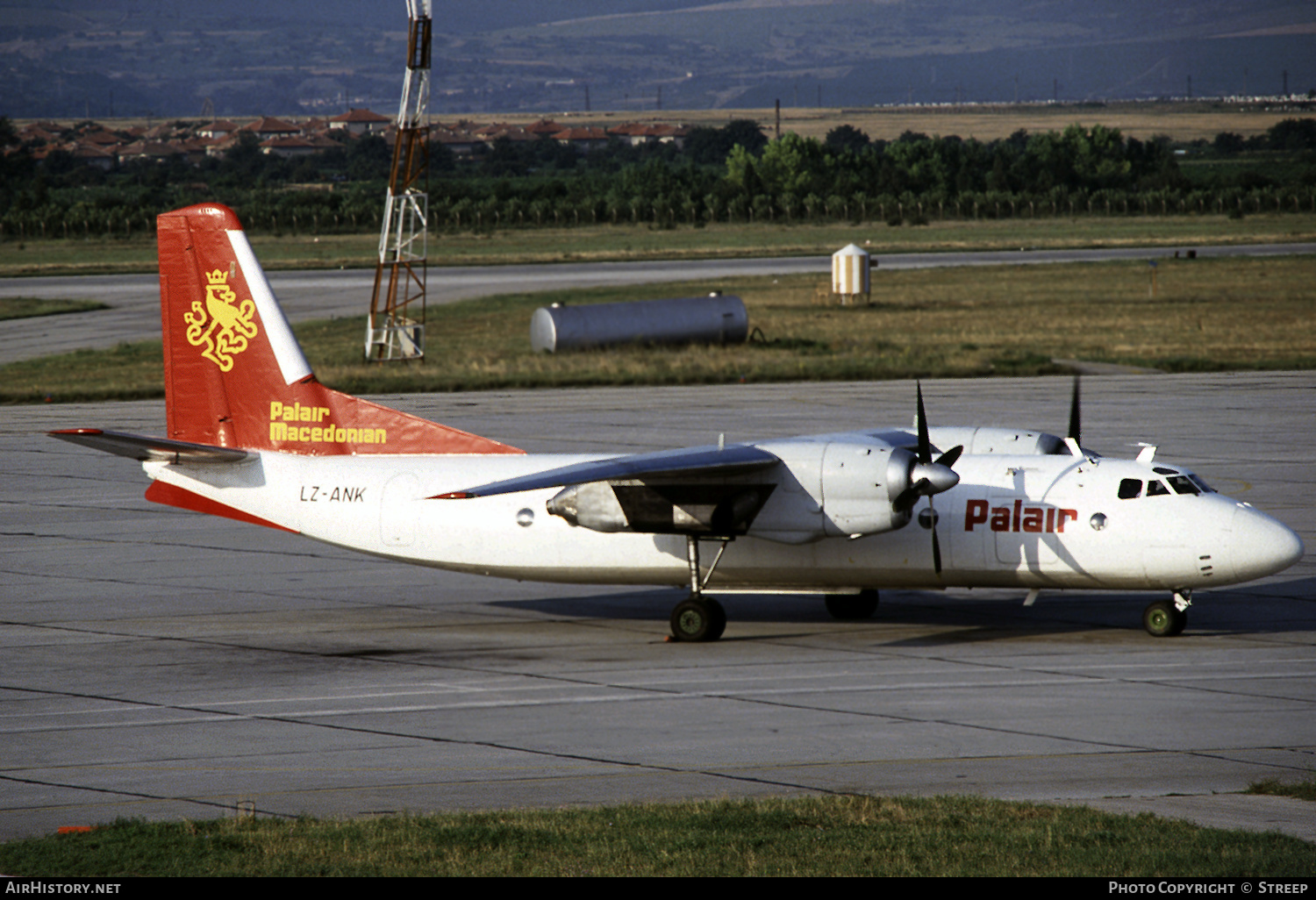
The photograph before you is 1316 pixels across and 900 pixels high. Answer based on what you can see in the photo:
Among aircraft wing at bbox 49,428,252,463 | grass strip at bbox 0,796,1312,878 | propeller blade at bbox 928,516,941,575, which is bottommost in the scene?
grass strip at bbox 0,796,1312,878

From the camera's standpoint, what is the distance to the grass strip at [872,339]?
5297cm

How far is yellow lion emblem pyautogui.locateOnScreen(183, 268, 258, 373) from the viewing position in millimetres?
25141

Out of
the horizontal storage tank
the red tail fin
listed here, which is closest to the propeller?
the red tail fin

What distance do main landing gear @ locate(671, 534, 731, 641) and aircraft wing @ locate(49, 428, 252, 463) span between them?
26.5 feet

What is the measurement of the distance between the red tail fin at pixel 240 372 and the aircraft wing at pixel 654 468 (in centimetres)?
419

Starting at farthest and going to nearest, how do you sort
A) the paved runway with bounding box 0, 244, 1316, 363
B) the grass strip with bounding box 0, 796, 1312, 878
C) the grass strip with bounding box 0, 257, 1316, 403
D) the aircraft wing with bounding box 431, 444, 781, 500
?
the paved runway with bounding box 0, 244, 1316, 363, the grass strip with bounding box 0, 257, 1316, 403, the aircraft wing with bounding box 431, 444, 781, 500, the grass strip with bounding box 0, 796, 1312, 878

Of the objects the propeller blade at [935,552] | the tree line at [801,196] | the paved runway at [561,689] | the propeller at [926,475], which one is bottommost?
the paved runway at [561,689]

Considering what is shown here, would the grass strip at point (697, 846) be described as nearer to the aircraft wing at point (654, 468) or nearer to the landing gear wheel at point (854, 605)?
the aircraft wing at point (654, 468)

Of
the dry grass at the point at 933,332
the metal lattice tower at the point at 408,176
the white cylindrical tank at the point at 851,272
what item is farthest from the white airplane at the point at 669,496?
the white cylindrical tank at the point at 851,272

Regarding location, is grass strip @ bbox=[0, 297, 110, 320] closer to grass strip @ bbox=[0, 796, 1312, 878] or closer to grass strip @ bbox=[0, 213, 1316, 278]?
grass strip @ bbox=[0, 213, 1316, 278]

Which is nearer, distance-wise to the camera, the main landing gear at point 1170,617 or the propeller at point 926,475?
the propeller at point 926,475

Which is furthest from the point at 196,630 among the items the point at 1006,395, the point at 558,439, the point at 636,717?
the point at 1006,395

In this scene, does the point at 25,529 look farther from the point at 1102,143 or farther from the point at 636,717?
the point at 1102,143

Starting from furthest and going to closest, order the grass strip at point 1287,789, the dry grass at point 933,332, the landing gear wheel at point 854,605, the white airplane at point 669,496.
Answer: the dry grass at point 933,332 < the landing gear wheel at point 854,605 < the white airplane at point 669,496 < the grass strip at point 1287,789
